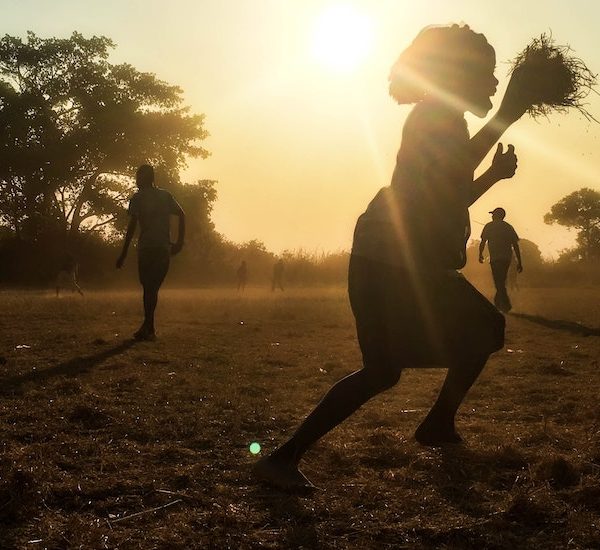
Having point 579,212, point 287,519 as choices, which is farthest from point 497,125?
point 579,212

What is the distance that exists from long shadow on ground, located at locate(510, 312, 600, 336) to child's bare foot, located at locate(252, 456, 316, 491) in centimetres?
914

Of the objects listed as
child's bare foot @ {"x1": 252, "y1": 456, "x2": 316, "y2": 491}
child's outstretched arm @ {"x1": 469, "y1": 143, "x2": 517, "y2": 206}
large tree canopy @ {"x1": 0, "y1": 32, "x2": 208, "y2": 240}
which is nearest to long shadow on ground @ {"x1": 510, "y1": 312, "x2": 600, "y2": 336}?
child's outstretched arm @ {"x1": 469, "y1": 143, "x2": 517, "y2": 206}

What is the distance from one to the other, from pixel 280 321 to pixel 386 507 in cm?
1129

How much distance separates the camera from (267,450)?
4.14 metres

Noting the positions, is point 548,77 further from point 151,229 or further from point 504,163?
point 151,229

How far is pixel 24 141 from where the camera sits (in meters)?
44.6

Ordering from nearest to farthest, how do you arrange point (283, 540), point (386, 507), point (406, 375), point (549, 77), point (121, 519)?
1. point (283, 540)
2. point (121, 519)
3. point (386, 507)
4. point (549, 77)
5. point (406, 375)

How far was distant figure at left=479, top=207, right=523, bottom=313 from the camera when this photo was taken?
1496cm

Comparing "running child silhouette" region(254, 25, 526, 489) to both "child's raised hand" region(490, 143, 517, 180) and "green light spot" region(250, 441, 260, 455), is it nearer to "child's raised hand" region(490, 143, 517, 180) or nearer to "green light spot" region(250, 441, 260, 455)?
"child's raised hand" region(490, 143, 517, 180)

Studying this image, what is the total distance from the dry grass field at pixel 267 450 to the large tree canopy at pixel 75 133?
38.9m

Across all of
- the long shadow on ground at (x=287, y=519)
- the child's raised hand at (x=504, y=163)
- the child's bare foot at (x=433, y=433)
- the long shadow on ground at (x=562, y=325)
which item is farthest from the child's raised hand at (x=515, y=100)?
the long shadow on ground at (x=562, y=325)

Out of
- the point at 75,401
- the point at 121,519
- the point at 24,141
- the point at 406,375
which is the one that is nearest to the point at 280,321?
the point at 406,375

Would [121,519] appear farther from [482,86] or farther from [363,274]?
[482,86]

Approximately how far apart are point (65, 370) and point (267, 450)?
323cm
